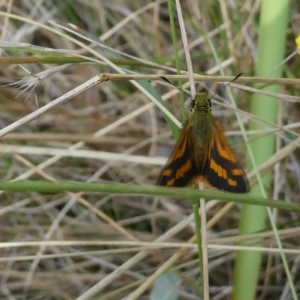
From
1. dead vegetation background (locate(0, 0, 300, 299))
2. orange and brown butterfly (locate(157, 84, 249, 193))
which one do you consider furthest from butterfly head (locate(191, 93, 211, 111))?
dead vegetation background (locate(0, 0, 300, 299))

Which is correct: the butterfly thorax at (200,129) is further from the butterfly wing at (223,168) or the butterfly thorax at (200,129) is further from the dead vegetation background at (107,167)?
the dead vegetation background at (107,167)

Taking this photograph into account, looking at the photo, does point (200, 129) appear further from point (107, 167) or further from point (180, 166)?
point (107, 167)

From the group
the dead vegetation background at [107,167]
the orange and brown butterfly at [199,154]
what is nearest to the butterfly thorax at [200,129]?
the orange and brown butterfly at [199,154]

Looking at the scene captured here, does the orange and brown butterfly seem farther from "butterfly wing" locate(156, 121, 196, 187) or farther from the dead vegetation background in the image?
the dead vegetation background

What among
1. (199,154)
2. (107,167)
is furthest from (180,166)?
(107,167)

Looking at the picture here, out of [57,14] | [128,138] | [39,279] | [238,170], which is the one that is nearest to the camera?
[238,170]

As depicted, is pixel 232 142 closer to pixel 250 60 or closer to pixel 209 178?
pixel 250 60

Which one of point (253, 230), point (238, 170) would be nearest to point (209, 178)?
point (238, 170)
